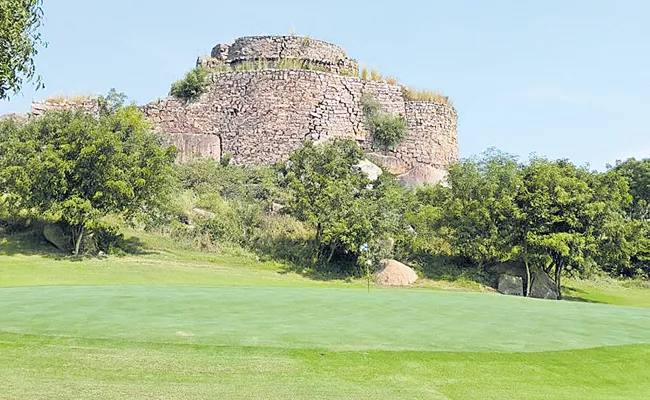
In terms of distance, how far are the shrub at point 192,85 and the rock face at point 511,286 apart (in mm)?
20482

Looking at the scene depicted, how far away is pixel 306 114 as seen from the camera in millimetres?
37906

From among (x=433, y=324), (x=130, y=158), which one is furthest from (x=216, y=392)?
(x=130, y=158)

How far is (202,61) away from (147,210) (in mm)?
15758

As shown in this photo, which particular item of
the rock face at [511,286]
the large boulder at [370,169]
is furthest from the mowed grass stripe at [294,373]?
the large boulder at [370,169]

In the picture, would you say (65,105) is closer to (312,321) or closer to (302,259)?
(302,259)

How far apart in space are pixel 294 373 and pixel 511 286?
22365mm

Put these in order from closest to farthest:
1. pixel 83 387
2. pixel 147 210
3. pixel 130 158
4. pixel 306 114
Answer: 1. pixel 83 387
2. pixel 130 158
3. pixel 147 210
4. pixel 306 114

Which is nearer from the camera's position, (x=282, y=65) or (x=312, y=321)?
(x=312, y=321)

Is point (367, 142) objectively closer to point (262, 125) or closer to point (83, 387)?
point (262, 125)

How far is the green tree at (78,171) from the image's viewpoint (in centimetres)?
2444

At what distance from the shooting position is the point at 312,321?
1150cm

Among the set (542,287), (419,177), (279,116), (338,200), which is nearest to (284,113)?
(279,116)

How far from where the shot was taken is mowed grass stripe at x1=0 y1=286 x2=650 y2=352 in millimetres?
9719

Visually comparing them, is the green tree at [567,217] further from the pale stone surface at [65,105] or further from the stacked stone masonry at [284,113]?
the pale stone surface at [65,105]
